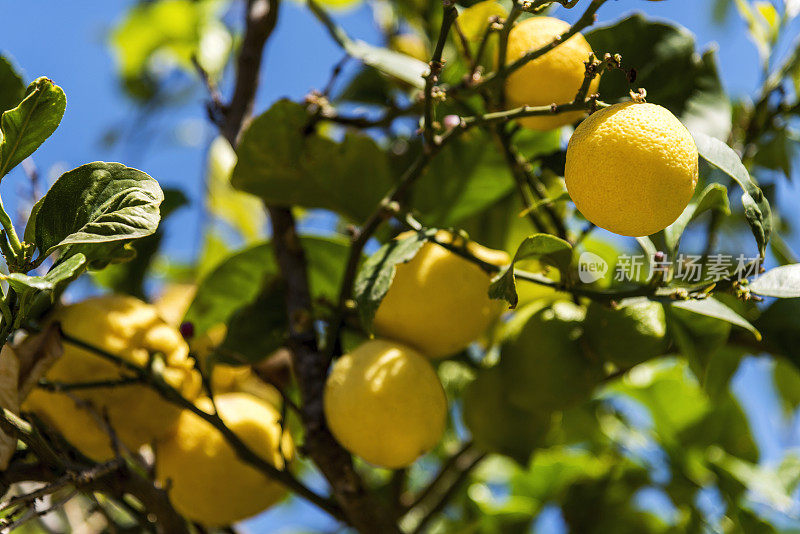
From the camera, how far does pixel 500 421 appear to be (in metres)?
1.04

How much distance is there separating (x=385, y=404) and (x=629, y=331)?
0.27 meters

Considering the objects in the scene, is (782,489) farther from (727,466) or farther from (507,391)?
(507,391)

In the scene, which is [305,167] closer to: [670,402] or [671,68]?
[671,68]

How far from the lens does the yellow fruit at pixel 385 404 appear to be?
0.79 m

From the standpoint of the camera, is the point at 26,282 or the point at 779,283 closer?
the point at 26,282

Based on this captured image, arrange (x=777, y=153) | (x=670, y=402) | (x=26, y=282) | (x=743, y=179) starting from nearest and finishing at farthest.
A: 1. (x=26, y=282)
2. (x=743, y=179)
3. (x=777, y=153)
4. (x=670, y=402)

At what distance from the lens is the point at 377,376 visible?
0.80m

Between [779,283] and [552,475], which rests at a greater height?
[779,283]

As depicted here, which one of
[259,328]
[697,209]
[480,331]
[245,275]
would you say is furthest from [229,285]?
[697,209]

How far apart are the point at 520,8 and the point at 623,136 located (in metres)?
0.17

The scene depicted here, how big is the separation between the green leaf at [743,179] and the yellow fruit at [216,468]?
564 millimetres

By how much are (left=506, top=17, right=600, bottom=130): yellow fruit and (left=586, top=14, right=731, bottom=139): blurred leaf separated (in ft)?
0.17

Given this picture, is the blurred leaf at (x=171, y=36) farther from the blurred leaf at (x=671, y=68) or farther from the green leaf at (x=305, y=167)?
the blurred leaf at (x=671, y=68)

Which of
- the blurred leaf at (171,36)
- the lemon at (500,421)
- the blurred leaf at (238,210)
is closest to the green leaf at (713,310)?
the lemon at (500,421)
